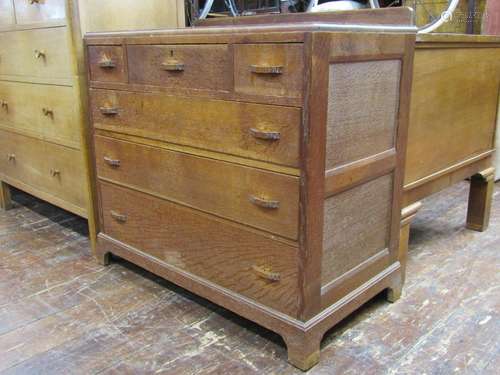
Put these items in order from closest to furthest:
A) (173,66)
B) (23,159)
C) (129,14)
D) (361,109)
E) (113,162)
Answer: (361,109) → (173,66) → (113,162) → (129,14) → (23,159)

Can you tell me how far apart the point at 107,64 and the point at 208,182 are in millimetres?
554

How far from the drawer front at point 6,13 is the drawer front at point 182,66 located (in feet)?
2.75

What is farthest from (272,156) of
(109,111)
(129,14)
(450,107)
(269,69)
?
(129,14)

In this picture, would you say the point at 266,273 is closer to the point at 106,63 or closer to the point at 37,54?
the point at 106,63

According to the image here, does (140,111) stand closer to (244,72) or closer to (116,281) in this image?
(244,72)

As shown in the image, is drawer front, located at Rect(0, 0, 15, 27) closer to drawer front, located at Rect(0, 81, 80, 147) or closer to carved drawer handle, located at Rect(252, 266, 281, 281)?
drawer front, located at Rect(0, 81, 80, 147)

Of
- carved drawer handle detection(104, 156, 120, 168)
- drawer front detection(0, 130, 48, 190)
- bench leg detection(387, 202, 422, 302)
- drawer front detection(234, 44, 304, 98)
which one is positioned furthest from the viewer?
drawer front detection(0, 130, 48, 190)

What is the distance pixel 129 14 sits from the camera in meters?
1.78

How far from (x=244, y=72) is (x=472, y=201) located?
4.60 feet

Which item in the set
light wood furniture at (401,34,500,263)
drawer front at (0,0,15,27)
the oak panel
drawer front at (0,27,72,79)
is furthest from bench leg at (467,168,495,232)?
drawer front at (0,0,15,27)

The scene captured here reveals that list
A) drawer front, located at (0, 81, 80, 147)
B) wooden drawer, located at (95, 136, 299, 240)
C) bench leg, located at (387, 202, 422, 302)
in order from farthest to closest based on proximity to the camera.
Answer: drawer front, located at (0, 81, 80, 147) < bench leg, located at (387, 202, 422, 302) < wooden drawer, located at (95, 136, 299, 240)

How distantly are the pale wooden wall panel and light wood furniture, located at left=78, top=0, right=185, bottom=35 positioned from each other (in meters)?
0.96

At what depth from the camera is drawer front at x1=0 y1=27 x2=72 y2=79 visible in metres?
1.75

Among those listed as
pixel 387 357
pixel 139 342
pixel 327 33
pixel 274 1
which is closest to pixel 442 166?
pixel 387 357
